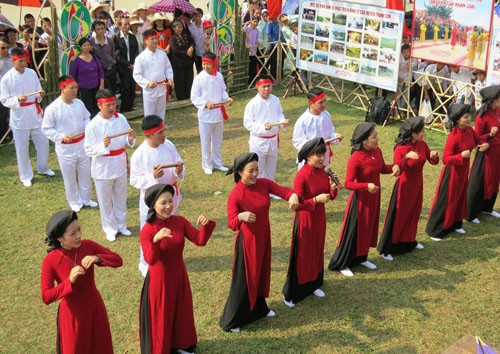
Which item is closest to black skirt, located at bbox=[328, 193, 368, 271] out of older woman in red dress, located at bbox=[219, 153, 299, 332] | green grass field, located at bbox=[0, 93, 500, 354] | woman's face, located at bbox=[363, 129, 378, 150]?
green grass field, located at bbox=[0, 93, 500, 354]

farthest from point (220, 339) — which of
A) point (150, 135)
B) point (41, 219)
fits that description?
point (41, 219)

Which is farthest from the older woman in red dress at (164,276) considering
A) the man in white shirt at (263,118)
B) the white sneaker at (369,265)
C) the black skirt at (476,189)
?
the black skirt at (476,189)

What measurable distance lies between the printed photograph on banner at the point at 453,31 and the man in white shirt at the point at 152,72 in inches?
206

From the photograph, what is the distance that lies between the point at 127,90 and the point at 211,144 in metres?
3.57

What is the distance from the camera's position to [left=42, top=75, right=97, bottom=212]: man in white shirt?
27.2 ft

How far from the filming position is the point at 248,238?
587cm

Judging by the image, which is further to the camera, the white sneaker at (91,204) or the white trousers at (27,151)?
the white trousers at (27,151)

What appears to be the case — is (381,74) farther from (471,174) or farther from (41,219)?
(41,219)

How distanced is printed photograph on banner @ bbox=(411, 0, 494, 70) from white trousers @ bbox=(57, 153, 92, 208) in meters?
7.33

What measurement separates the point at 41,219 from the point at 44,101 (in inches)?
156

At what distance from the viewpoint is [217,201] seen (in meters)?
9.39

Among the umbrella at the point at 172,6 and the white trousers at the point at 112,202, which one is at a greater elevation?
the umbrella at the point at 172,6

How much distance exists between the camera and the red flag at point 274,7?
1509 cm

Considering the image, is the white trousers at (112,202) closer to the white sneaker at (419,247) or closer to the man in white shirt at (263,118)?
the man in white shirt at (263,118)
